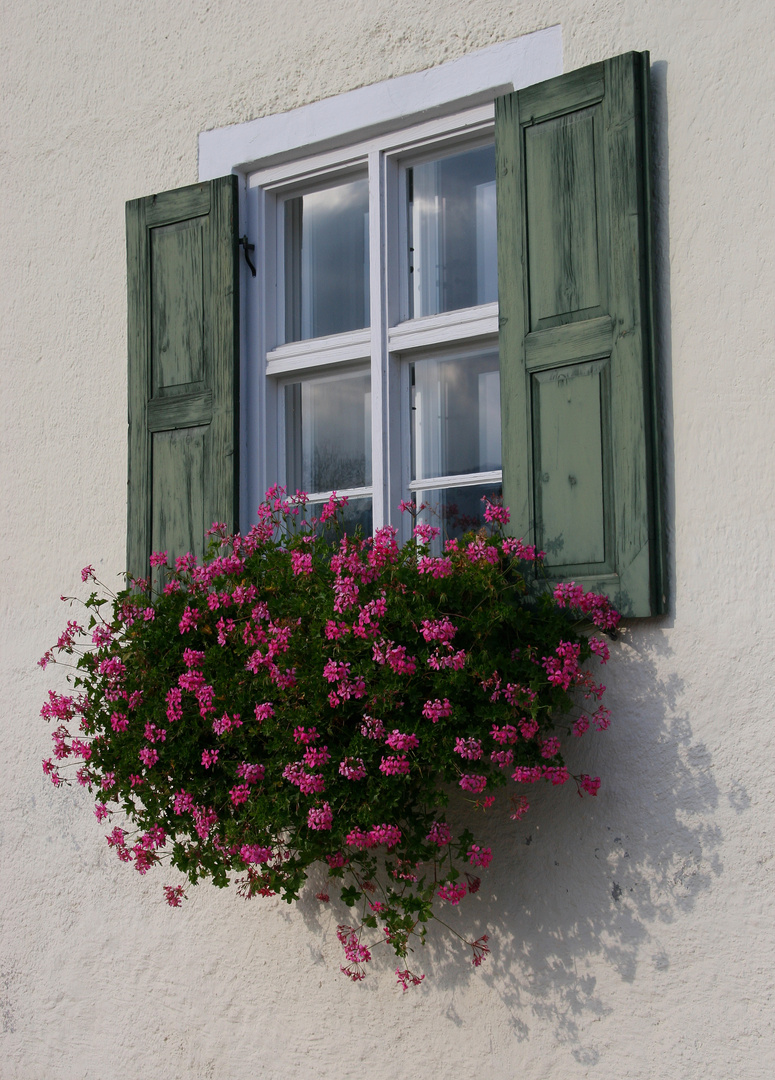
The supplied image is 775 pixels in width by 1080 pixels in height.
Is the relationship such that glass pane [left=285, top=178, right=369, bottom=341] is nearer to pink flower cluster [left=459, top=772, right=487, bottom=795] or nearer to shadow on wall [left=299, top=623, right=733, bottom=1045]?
shadow on wall [left=299, top=623, right=733, bottom=1045]

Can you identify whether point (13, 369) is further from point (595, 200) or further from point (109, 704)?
point (595, 200)

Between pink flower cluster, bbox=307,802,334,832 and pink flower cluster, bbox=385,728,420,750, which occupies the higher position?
pink flower cluster, bbox=385,728,420,750

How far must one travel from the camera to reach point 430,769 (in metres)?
2.93

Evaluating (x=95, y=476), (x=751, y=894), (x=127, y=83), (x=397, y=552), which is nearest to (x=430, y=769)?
(x=397, y=552)

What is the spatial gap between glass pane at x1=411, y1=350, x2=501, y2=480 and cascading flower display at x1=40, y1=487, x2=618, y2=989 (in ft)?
1.24

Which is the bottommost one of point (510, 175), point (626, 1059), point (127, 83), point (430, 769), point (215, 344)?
point (626, 1059)

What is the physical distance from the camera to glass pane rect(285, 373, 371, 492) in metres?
3.87

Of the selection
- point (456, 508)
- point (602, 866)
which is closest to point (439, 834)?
point (602, 866)

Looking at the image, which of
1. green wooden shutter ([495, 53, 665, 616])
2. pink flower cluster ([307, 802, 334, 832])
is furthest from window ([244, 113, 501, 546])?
pink flower cluster ([307, 802, 334, 832])

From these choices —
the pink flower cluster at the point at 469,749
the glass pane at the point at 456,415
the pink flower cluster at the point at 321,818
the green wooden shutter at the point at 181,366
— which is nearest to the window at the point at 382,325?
the glass pane at the point at 456,415

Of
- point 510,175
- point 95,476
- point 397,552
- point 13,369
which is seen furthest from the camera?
point 13,369

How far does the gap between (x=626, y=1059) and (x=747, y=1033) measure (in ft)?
1.02

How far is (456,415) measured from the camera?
3668mm

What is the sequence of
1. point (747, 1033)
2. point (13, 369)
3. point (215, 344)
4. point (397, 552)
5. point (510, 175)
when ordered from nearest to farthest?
1. point (747, 1033)
2. point (397, 552)
3. point (510, 175)
4. point (215, 344)
5. point (13, 369)
